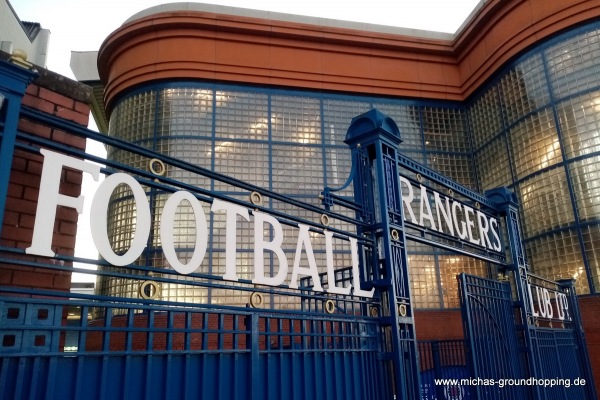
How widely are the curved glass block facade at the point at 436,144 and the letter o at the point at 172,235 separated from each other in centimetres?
857

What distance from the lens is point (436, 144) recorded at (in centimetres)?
1527

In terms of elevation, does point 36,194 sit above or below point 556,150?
below

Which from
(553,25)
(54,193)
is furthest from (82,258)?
(553,25)

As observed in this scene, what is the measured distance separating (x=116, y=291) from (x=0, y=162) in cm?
1108

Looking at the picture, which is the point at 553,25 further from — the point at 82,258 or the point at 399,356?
the point at 82,258

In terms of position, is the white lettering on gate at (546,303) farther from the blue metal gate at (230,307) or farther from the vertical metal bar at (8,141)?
the vertical metal bar at (8,141)

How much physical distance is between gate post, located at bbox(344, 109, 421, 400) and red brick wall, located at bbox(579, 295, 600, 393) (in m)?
9.27

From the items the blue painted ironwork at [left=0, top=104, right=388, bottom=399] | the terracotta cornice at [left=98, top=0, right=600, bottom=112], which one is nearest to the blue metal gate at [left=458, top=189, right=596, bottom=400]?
the blue painted ironwork at [left=0, top=104, right=388, bottom=399]

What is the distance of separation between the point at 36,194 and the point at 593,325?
12.8 m

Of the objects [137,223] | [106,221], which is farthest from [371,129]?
[106,221]

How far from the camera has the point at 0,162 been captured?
2318mm

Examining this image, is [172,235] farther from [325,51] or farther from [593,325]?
[325,51]

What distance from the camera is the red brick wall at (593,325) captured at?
11.6 meters

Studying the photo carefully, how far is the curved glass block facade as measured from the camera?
40.2 feet
